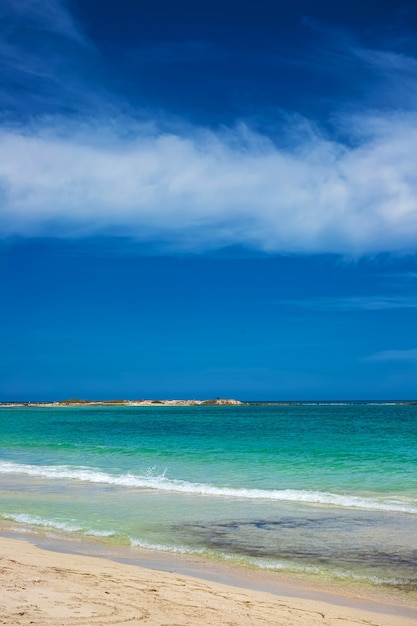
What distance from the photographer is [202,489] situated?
56.4ft

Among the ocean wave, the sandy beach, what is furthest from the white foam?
the sandy beach

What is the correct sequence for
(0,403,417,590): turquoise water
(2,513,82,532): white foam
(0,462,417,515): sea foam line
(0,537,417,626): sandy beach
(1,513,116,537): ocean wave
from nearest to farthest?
(0,537,417,626): sandy beach < (0,403,417,590): turquoise water < (1,513,116,537): ocean wave < (2,513,82,532): white foam < (0,462,417,515): sea foam line

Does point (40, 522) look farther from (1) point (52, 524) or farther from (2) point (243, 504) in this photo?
(2) point (243, 504)

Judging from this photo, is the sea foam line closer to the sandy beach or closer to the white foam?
the white foam

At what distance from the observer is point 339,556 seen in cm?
953

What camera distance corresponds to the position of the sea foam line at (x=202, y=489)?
14422mm

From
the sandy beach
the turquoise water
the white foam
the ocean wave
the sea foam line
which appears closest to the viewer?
the sandy beach

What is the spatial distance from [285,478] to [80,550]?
34.2 feet

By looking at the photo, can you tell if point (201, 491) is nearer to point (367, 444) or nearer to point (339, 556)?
point (339, 556)

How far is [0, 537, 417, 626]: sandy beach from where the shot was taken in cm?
637

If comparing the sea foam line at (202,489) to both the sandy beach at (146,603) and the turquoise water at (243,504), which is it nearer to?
the turquoise water at (243,504)

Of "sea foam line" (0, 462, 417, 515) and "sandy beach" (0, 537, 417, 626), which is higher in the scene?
"sandy beach" (0, 537, 417, 626)

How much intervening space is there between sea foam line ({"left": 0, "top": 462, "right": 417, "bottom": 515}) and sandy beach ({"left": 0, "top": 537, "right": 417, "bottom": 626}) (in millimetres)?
6932

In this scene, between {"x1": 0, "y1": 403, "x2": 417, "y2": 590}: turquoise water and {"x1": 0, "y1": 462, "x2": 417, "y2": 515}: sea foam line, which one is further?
{"x1": 0, "y1": 462, "x2": 417, "y2": 515}: sea foam line
